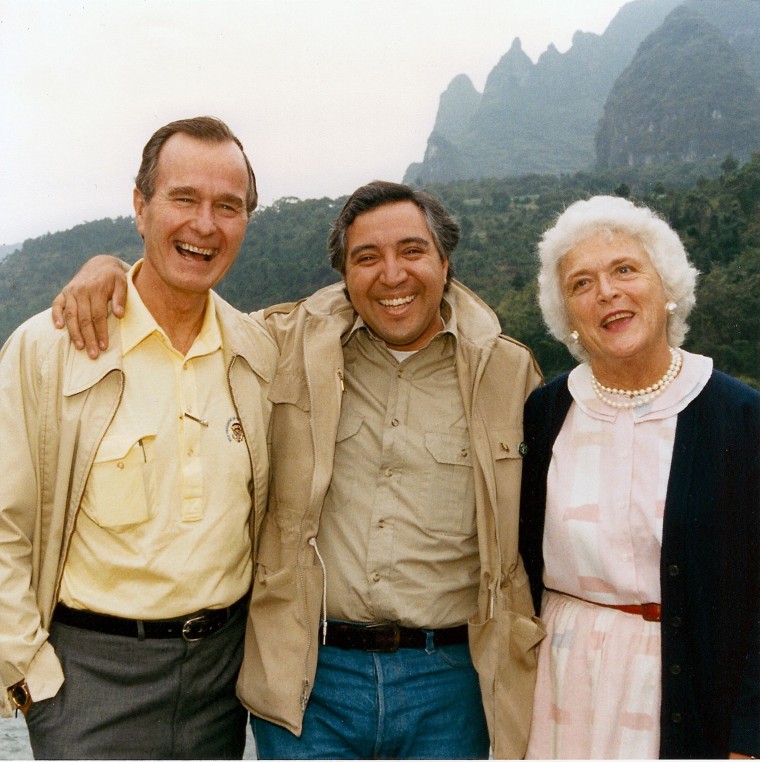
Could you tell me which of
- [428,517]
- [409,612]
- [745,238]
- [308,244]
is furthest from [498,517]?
[308,244]

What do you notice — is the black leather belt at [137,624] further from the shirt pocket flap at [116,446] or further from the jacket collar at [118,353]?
the jacket collar at [118,353]

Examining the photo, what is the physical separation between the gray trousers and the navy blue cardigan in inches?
56.8

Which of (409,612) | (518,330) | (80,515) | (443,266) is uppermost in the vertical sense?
(518,330)

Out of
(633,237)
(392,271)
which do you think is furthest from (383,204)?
(633,237)

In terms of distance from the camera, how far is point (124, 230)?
1693 inches

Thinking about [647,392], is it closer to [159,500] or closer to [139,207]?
[159,500]

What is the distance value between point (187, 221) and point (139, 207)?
0.25 metres

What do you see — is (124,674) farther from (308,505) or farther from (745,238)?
(745,238)

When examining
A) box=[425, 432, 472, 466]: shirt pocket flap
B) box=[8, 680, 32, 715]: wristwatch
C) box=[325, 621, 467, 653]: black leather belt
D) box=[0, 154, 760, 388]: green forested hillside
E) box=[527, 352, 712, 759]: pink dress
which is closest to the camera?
box=[8, 680, 32, 715]: wristwatch

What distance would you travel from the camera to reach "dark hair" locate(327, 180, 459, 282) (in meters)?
2.87

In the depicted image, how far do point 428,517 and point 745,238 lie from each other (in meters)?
43.2

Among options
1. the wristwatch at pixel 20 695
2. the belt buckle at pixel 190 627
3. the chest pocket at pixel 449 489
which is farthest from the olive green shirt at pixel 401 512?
the wristwatch at pixel 20 695

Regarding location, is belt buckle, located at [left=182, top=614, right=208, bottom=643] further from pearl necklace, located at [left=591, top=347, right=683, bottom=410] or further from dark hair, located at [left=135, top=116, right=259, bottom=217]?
pearl necklace, located at [left=591, top=347, right=683, bottom=410]

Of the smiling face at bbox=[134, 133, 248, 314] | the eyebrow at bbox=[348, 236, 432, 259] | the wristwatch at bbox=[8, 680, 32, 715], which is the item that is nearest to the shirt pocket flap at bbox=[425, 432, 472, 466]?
the eyebrow at bbox=[348, 236, 432, 259]
